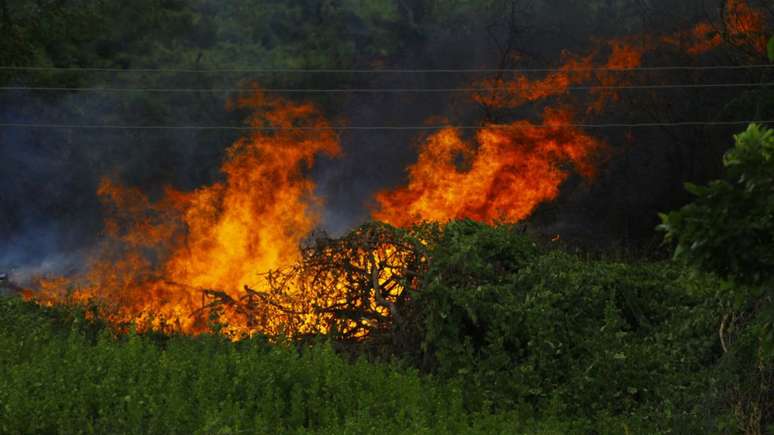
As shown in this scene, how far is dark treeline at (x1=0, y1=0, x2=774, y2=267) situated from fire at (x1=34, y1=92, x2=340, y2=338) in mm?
1009

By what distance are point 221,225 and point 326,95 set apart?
5600 mm

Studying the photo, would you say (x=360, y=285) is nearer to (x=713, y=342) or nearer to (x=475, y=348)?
(x=475, y=348)

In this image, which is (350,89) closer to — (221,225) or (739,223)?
(221,225)

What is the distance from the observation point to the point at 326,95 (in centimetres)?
2614

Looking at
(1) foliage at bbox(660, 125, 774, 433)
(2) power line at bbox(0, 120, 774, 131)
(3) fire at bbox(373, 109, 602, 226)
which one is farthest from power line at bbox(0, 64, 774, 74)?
(1) foliage at bbox(660, 125, 774, 433)

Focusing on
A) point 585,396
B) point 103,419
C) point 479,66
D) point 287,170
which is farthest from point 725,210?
point 479,66

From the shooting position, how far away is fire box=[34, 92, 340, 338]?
20547 millimetres

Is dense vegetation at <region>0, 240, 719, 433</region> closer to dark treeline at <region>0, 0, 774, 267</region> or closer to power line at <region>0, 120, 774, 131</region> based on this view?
power line at <region>0, 120, 774, 131</region>

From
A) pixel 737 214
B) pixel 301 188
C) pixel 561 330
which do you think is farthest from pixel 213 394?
pixel 301 188

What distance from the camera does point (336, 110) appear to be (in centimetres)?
2606

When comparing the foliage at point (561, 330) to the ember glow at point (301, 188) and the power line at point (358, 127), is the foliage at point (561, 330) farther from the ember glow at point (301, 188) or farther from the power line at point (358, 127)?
the power line at point (358, 127)

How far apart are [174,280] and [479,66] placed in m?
9.23

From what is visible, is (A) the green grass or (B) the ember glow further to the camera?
(B) the ember glow

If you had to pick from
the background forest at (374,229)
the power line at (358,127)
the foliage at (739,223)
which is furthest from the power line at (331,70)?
the foliage at (739,223)
